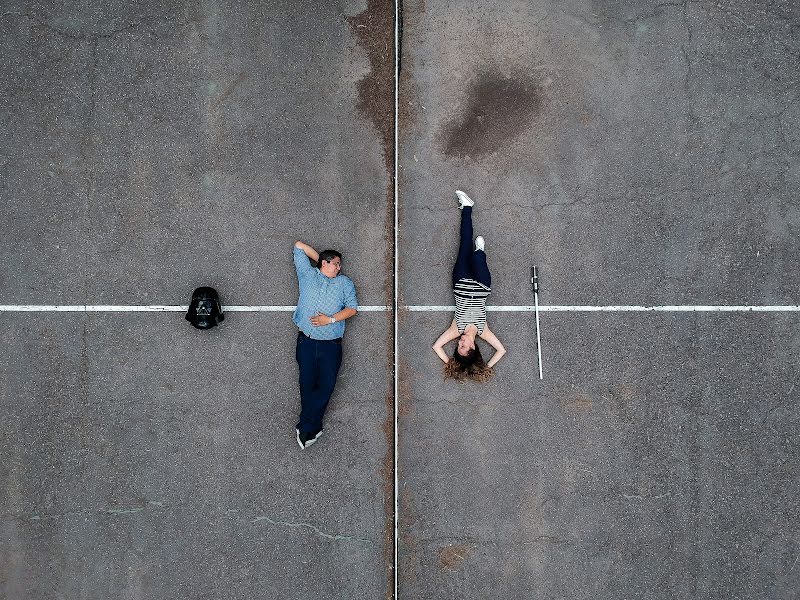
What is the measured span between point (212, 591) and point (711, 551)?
5219 mm

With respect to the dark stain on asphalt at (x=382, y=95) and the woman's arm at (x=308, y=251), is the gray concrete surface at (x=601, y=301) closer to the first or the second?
the dark stain on asphalt at (x=382, y=95)

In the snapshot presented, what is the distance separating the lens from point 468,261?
548 cm

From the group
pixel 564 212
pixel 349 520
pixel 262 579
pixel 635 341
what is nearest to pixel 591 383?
pixel 635 341

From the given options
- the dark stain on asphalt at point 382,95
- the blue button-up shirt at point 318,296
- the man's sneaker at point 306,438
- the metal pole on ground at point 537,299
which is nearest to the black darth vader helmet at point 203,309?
the blue button-up shirt at point 318,296

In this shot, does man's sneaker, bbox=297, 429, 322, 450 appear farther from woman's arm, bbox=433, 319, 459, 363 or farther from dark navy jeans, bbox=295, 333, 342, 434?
woman's arm, bbox=433, 319, 459, 363

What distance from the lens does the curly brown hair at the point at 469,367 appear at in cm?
541

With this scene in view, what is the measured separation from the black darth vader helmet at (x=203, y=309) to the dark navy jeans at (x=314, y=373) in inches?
35.7

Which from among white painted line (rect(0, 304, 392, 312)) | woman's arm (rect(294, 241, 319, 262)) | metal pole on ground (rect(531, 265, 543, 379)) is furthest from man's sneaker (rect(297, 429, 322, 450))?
metal pole on ground (rect(531, 265, 543, 379))

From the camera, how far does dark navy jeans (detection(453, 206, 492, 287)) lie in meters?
5.42

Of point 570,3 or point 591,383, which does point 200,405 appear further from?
point 570,3

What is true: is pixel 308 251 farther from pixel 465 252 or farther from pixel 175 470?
pixel 175 470

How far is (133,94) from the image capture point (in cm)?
566

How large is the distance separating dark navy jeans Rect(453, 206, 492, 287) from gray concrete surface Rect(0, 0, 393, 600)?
79 cm

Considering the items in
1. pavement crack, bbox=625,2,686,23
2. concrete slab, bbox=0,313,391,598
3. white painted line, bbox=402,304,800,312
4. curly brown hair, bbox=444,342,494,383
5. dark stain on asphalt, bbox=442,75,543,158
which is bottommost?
concrete slab, bbox=0,313,391,598
